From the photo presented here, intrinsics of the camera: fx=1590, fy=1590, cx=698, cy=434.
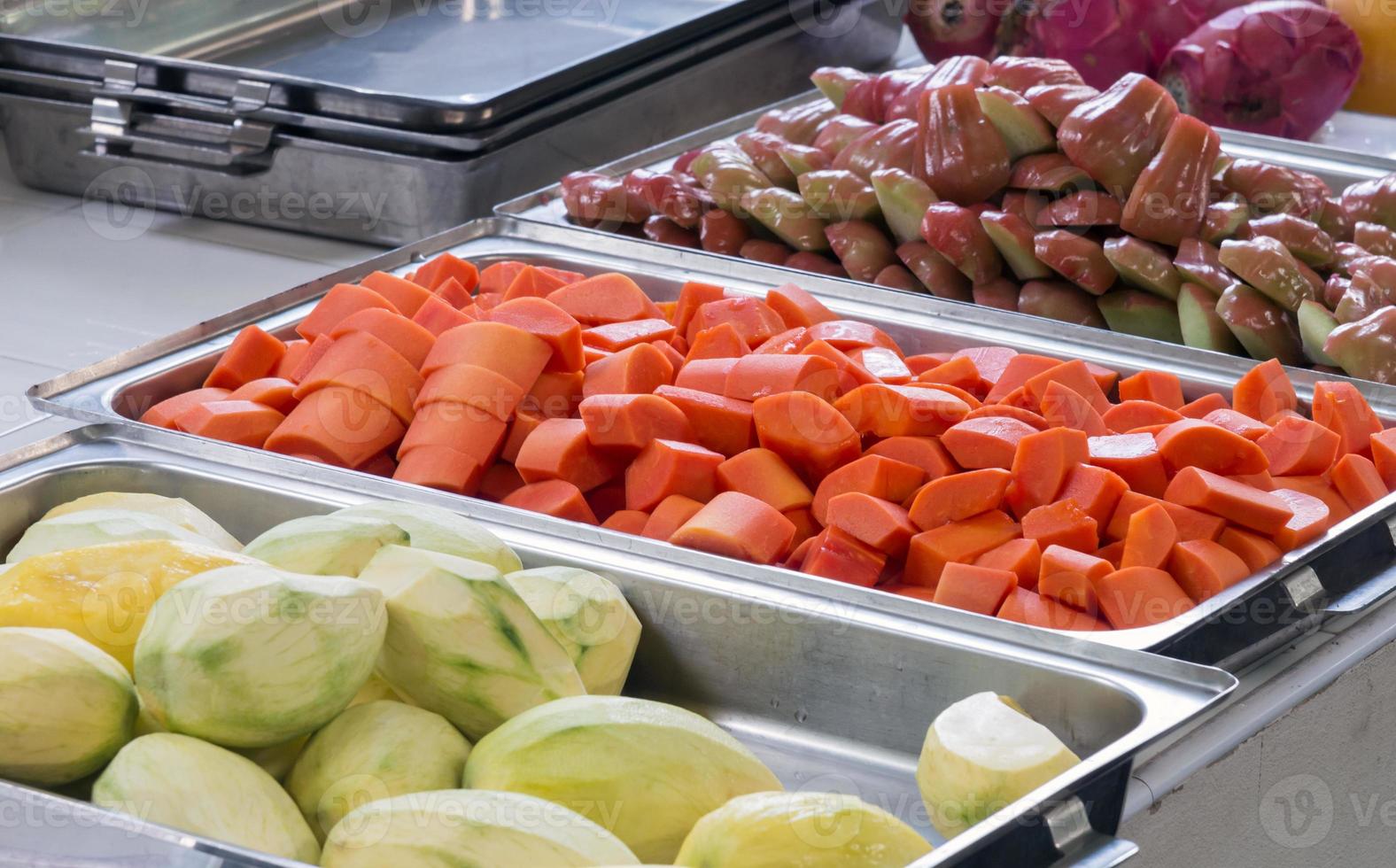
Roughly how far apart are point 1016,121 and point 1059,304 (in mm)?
194

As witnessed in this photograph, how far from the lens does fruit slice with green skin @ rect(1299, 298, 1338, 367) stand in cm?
141

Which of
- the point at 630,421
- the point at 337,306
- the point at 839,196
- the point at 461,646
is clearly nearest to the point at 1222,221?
the point at 839,196

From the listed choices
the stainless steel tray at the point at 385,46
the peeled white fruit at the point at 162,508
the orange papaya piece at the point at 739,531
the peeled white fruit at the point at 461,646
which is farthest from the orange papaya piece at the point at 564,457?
the stainless steel tray at the point at 385,46

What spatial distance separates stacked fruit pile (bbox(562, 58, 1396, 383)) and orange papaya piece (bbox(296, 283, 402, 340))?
0.41m

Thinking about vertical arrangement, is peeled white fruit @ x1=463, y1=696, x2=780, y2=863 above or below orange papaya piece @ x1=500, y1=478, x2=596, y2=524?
above

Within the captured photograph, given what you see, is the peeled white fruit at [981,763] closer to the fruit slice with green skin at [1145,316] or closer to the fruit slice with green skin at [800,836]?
the fruit slice with green skin at [800,836]

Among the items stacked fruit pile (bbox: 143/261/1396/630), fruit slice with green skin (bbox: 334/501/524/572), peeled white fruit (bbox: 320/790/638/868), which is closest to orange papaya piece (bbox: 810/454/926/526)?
stacked fruit pile (bbox: 143/261/1396/630)

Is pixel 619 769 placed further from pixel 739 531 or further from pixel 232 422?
pixel 232 422

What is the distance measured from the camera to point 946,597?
1072 mm

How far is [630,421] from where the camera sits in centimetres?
121

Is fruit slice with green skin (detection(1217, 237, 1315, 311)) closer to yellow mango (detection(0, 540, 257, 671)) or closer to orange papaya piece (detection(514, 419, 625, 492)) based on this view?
orange papaya piece (detection(514, 419, 625, 492))

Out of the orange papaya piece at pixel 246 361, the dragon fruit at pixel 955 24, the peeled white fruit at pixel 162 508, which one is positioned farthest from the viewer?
the dragon fruit at pixel 955 24

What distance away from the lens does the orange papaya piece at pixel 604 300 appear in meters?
1.45

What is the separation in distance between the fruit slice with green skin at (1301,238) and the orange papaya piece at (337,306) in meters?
0.82
